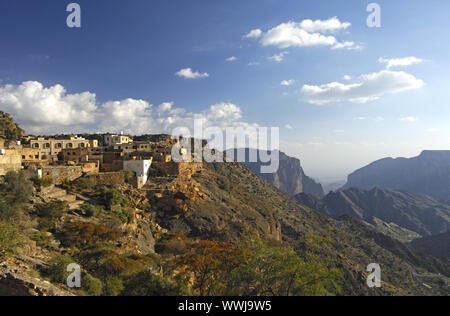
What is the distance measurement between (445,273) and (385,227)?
65278 mm

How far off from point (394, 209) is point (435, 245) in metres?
67.9

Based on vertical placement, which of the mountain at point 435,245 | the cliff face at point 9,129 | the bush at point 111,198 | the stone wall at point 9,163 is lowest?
the mountain at point 435,245

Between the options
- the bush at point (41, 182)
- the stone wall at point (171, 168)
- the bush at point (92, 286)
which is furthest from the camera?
the stone wall at point (171, 168)

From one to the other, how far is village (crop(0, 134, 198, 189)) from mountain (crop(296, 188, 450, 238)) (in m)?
141

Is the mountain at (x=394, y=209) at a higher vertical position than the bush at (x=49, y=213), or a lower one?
lower

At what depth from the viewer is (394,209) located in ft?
576

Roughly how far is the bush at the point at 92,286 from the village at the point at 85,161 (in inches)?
826

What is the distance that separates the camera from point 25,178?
26031 mm

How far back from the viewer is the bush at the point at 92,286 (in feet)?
45.4

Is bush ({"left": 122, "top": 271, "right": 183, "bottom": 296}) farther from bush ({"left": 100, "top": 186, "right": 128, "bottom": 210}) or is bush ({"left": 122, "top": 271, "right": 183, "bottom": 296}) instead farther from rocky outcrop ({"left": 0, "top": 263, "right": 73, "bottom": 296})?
bush ({"left": 100, "top": 186, "right": 128, "bottom": 210})

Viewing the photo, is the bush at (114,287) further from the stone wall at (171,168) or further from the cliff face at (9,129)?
the cliff face at (9,129)

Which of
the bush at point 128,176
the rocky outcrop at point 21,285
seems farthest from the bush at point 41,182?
the rocky outcrop at point 21,285
